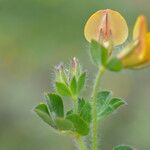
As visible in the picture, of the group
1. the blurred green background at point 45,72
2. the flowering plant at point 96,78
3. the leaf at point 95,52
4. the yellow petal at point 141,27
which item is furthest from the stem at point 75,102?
the blurred green background at point 45,72

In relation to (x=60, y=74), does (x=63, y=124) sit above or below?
below

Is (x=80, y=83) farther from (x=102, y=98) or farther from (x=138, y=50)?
(x=138, y=50)

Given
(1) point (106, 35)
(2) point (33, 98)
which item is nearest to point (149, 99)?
(2) point (33, 98)

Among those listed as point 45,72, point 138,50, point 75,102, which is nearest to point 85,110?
point 75,102

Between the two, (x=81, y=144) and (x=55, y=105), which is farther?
(x=55, y=105)

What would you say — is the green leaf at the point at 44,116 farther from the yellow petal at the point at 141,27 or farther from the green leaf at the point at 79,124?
the yellow petal at the point at 141,27
